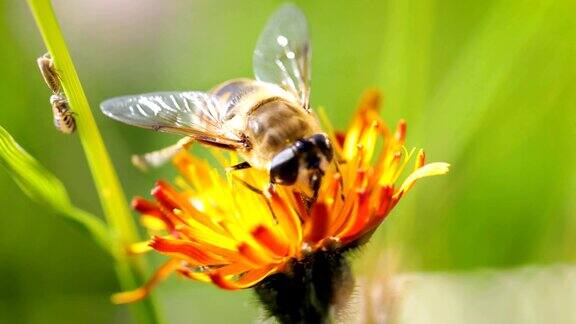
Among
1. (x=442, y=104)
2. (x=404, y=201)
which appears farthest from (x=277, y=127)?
(x=442, y=104)

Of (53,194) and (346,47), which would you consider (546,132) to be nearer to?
(346,47)

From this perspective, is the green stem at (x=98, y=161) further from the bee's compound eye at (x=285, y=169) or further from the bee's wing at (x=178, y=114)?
the bee's compound eye at (x=285, y=169)

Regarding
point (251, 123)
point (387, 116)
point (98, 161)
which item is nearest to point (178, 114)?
point (251, 123)

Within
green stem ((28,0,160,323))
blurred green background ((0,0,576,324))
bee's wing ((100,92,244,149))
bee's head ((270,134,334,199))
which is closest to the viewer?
green stem ((28,0,160,323))

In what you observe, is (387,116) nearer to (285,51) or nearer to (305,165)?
(285,51)

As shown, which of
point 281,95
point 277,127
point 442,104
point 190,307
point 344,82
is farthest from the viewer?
point 344,82

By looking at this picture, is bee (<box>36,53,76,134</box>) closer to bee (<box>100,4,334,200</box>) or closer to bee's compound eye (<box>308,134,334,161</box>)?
bee (<box>100,4,334,200</box>)

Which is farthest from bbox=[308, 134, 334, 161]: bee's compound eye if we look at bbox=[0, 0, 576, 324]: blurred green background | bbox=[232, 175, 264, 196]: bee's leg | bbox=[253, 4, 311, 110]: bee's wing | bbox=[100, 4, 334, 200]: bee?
bbox=[253, 4, 311, 110]: bee's wing
